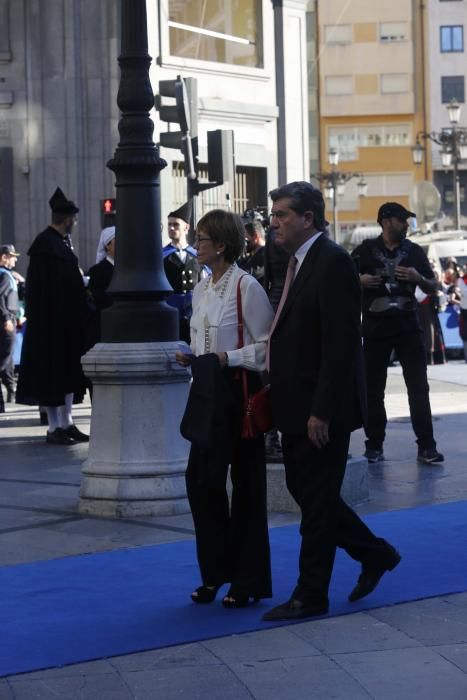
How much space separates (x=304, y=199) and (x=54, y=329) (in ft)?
21.8

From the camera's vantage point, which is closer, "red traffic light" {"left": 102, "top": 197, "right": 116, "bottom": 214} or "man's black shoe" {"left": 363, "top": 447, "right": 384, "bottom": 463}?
"man's black shoe" {"left": 363, "top": 447, "right": 384, "bottom": 463}

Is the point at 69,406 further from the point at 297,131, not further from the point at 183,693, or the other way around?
the point at 297,131

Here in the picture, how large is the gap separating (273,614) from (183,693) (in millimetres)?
1089

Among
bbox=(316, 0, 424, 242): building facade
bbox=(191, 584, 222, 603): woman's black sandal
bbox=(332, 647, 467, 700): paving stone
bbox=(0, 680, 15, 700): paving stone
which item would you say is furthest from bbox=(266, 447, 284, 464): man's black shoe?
bbox=(316, 0, 424, 242): building facade

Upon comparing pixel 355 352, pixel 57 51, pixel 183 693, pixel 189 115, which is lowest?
pixel 183 693

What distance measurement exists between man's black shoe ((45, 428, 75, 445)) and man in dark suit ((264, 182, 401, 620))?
20.8 feet

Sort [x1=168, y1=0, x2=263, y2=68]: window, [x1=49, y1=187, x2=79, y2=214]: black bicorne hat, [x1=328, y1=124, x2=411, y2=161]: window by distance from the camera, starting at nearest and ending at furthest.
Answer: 1. [x1=49, y1=187, x2=79, y2=214]: black bicorne hat
2. [x1=168, y1=0, x2=263, y2=68]: window
3. [x1=328, y1=124, x2=411, y2=161]: window

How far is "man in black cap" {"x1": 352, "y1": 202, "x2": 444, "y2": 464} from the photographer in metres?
10.9

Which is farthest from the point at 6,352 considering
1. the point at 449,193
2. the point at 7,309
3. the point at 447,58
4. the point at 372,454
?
the point at 447,58

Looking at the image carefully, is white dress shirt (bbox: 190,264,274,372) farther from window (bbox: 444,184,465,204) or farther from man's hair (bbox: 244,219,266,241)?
window (bbox: 444,184,465,204)

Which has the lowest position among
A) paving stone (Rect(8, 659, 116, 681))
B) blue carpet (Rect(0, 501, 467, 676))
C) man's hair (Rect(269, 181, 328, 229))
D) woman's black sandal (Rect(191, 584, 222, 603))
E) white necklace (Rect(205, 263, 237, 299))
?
paving stone (Rect(8, 659, 116, 681))

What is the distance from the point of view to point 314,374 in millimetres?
6238

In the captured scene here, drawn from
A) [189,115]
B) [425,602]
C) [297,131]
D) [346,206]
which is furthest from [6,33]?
[346,206]

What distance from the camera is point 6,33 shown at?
24.6 meters
